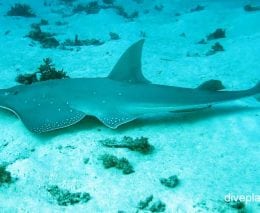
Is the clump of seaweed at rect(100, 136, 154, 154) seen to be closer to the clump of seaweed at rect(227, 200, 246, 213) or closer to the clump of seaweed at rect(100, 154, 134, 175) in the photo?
the clump of seaweed at rect(100, 154, 134, 175)

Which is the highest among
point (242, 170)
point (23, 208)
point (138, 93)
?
point (138, 93)

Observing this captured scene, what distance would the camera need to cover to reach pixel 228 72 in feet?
26.9

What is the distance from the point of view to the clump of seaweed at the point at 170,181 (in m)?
4.21

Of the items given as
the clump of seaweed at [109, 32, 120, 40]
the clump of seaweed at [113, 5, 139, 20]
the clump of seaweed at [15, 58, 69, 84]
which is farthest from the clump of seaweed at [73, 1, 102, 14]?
the clump of seaweed at [15, 58, 69, 84]

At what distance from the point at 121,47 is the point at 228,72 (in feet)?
11.9

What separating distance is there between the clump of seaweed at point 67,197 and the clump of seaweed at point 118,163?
63 cm

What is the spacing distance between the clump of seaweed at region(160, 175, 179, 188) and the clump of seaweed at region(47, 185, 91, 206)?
102cm

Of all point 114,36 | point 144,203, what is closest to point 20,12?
point 114,36

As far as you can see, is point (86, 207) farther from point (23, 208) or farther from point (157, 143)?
point (157, 143)

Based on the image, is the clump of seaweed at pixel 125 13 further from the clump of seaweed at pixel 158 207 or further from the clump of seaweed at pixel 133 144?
the clump of seaweed at pixel 158 207

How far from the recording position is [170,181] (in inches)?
167

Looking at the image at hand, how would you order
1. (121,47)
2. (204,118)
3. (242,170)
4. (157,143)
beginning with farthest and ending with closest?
1. (121,47)
2. (204,118)
3. (157,143)
4. (242,170)

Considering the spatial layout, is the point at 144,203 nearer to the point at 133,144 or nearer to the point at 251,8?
the point at 133,144

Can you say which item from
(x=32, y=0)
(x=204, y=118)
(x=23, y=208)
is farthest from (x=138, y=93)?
(x=32, y=0)
